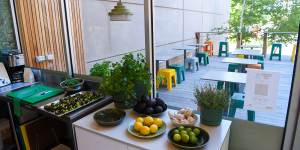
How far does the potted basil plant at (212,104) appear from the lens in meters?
1.37

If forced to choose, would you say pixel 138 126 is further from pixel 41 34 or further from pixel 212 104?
pixel 41 34

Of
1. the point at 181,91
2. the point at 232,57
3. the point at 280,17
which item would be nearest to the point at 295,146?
the point at 280,17

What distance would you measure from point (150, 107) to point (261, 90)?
0.80 m

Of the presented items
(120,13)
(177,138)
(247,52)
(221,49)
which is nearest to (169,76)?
(221,49)

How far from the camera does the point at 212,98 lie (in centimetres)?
139

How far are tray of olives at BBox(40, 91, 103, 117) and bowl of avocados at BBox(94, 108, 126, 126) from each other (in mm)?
207

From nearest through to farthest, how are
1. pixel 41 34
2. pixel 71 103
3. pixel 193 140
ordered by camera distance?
pixel 193 140 → pixel 71 103 → pixel 41 34

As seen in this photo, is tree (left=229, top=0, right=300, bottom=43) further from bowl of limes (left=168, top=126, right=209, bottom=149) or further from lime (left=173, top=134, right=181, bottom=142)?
lime (left=173, top=134, right=181, bottom=142)

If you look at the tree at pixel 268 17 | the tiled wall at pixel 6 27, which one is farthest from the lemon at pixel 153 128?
the tiled wall at pixel 6 27

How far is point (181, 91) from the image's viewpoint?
2.73m

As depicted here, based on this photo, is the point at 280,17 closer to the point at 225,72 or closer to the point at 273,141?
the point at 273,141

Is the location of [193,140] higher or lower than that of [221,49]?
lower

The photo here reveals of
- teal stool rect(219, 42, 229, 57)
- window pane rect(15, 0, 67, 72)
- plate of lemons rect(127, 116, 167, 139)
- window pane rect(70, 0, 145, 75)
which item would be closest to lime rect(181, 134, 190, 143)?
plate of lemons rect(127, 116, 167, 139)

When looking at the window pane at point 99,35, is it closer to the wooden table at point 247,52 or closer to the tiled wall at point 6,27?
the tiled wall at point 6,27
